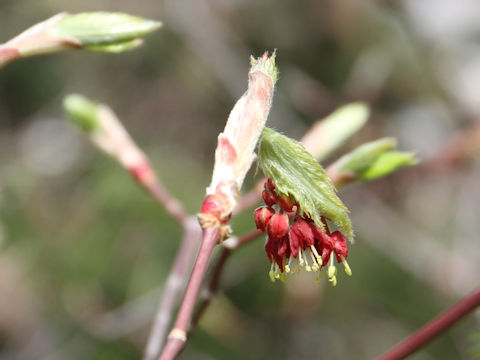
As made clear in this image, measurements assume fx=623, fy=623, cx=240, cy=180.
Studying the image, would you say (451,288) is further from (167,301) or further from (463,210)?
(167,301)

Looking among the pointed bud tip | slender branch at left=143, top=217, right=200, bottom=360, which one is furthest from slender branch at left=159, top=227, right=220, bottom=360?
slender branch at left=143, top=217, right=200, bottom=360

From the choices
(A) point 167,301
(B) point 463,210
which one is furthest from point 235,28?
(A) point 167,301

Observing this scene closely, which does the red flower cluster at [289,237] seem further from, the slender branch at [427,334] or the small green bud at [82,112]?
the small green bud at [82,112]

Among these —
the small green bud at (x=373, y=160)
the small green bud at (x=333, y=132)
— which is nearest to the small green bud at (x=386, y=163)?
the small green bud at (x=373, y=160)

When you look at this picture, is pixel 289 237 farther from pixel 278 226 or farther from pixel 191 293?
pixel 191 293

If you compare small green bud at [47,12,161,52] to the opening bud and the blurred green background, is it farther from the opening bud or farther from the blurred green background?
the blurred green background
